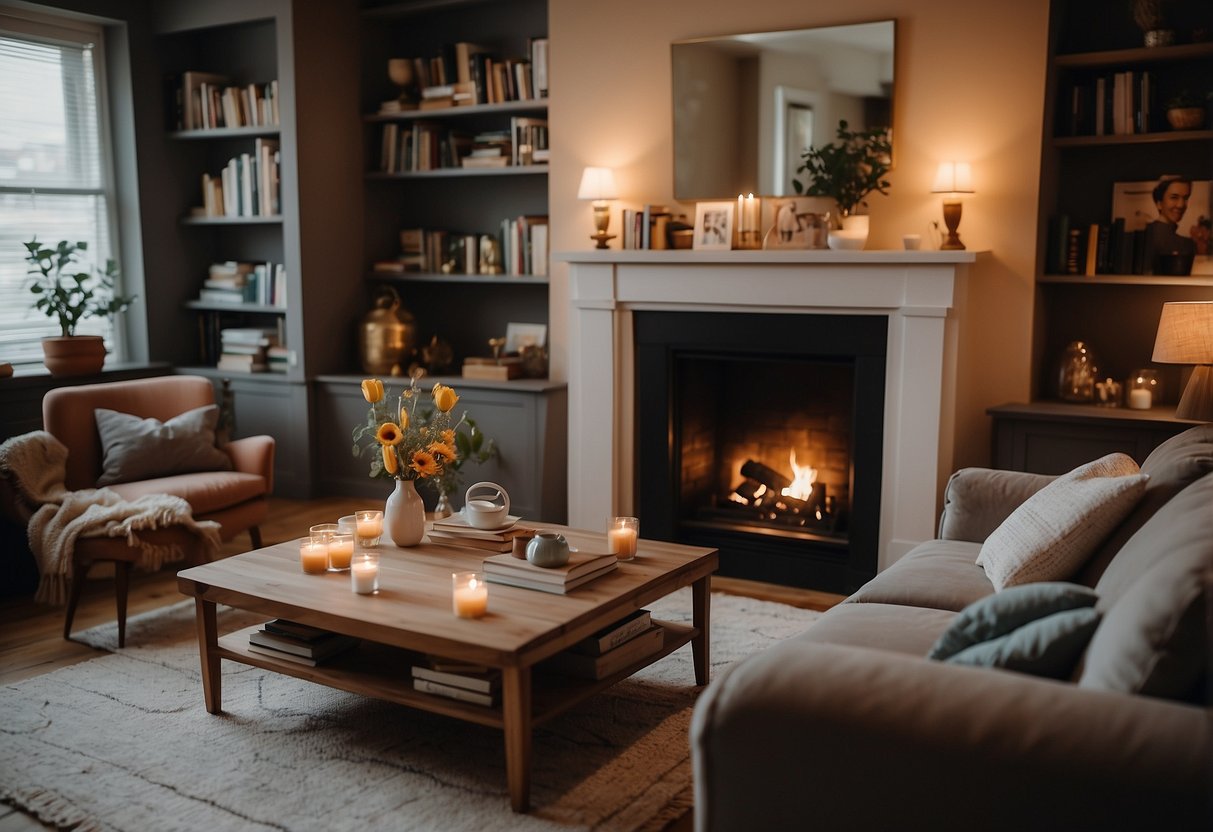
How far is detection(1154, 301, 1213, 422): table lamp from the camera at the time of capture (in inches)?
138

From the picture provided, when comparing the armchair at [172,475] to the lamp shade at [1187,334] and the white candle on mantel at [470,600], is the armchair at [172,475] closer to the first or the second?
the white candle on mantel at [470,600]

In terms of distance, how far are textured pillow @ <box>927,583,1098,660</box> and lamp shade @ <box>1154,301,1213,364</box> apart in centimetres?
190

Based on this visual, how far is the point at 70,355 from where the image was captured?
5.05 metres

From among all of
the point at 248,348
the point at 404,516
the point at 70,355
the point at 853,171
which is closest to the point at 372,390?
the point at 404,516

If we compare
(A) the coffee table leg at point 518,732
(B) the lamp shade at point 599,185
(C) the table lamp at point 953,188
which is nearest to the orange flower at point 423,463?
(A) the coffee table leg at point 518,732

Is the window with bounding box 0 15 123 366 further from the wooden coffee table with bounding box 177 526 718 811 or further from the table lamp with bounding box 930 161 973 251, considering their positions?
the table lamp with bounding box 930 161 973 251

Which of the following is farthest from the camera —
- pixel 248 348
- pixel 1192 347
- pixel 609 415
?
pixel 248 348

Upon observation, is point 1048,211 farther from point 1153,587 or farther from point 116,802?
point 116,802

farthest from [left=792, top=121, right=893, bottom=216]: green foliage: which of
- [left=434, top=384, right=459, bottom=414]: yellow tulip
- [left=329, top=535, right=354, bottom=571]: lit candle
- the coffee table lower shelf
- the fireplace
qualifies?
[left=329, top=535, right=354, bottom=571]: lit candle

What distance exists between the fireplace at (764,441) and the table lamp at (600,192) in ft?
1.43

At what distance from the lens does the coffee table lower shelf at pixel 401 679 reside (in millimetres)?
2557

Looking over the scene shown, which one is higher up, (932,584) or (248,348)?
(248,348)

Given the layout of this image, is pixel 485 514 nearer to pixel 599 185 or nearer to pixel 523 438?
pixel 523 438

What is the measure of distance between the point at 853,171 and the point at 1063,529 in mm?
2104
